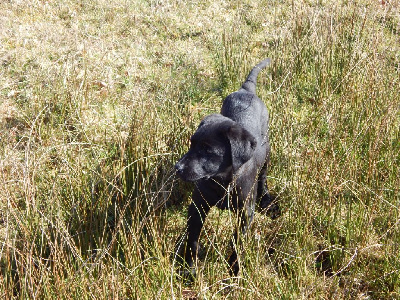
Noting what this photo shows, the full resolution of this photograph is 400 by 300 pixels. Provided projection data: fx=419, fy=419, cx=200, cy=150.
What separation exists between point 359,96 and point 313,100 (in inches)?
33.5

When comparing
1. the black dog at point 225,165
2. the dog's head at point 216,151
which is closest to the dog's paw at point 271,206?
the black dog at point 225,165

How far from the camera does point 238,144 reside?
2928 millimetres

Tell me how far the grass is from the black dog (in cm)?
15

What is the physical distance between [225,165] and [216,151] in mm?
152

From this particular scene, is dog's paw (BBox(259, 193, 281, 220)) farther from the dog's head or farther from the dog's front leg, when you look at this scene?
the dog's head

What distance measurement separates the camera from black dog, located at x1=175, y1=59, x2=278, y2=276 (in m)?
2.93

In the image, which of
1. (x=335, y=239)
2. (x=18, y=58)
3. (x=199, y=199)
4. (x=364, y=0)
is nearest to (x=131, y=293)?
(x=199, y=199)

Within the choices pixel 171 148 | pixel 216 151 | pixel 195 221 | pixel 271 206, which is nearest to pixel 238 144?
pixel 216 151

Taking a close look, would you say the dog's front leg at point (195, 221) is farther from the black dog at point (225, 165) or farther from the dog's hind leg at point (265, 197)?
the dog's hind leg at point (265, 197)

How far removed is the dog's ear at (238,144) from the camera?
2.93m

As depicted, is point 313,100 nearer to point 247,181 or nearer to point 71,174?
point 247,181

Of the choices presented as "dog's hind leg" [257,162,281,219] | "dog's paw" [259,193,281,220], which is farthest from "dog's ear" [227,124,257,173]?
"dog's paw" [259,193,281,220]

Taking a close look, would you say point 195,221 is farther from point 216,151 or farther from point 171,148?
point 171,148

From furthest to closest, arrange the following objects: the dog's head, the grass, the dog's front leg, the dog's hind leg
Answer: the dog's hind leg → the dog's front leg → the dog's head → the grass
